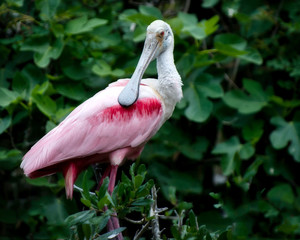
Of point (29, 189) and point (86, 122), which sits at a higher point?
point (86, 122)

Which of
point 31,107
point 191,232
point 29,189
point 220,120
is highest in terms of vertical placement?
point 191,232

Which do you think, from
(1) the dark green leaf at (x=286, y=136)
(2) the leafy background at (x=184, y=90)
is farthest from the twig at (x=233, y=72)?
(1) the dark green leaf at (x=286, y=136)

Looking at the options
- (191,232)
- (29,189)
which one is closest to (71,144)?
(191,232)

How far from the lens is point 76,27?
441cm

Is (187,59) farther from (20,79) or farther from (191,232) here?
(191,232)

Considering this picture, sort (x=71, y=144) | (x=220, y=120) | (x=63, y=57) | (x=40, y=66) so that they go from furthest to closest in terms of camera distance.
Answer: (x=220, y=120)
(x=63, y=57)
(x=40, y=66)
(x=71, y=144)

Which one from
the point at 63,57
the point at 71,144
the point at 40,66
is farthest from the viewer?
the point at 63,57

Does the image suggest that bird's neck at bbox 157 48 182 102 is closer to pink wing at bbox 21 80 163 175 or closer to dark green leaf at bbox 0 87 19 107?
pink wing at bbox 21 80 163 175

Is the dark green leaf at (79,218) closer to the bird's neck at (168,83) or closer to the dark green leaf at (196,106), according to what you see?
the bird's neck at (168,83)

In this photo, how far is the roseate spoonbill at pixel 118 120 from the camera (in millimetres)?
3168

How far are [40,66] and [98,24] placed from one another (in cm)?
49

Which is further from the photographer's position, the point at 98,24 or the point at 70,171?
the point at 98,24

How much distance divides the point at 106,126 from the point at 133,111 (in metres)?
0.16

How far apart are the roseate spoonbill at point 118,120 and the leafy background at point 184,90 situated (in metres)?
0.82
